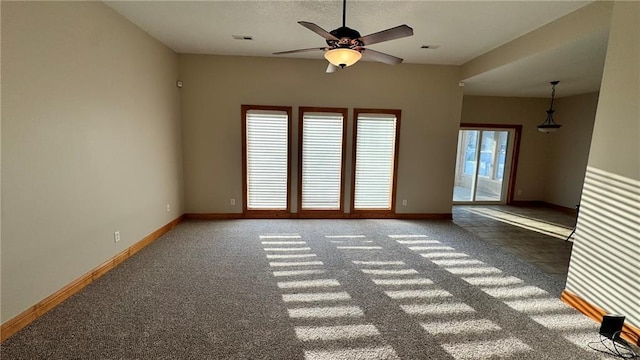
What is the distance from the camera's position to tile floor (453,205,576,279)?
370 cm

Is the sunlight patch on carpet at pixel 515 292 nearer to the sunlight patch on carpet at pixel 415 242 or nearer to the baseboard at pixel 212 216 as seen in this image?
the sunlight patch on carpet at pixel 415 242

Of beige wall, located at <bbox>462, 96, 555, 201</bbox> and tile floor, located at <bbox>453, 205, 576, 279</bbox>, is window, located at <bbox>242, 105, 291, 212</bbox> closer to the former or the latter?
tile floor, located at <bbox>453, 205, 576, 279</bbox>

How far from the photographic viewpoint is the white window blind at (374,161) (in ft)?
16.9

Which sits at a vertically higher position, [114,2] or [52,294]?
[114,2]

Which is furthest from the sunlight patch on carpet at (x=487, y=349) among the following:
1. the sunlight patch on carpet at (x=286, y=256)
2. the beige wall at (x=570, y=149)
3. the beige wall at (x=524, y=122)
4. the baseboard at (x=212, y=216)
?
the beige wall at (x=570, y=149)

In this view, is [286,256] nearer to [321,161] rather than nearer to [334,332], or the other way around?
[334,332]

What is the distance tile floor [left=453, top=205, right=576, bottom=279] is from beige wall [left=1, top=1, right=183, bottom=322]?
5.00 metres

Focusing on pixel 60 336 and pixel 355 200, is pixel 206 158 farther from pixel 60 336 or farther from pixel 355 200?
pixel 60 336

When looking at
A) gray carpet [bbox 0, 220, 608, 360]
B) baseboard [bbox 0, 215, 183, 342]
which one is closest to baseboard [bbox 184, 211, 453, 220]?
gray carpet [bbox 0, 220, 608, 360]

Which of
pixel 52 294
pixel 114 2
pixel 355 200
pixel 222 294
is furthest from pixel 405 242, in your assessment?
pixel 114 2

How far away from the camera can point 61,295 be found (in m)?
2.47

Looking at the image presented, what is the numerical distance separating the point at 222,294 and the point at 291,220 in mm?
2531

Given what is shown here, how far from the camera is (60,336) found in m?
2.04

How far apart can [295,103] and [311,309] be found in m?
3.53
